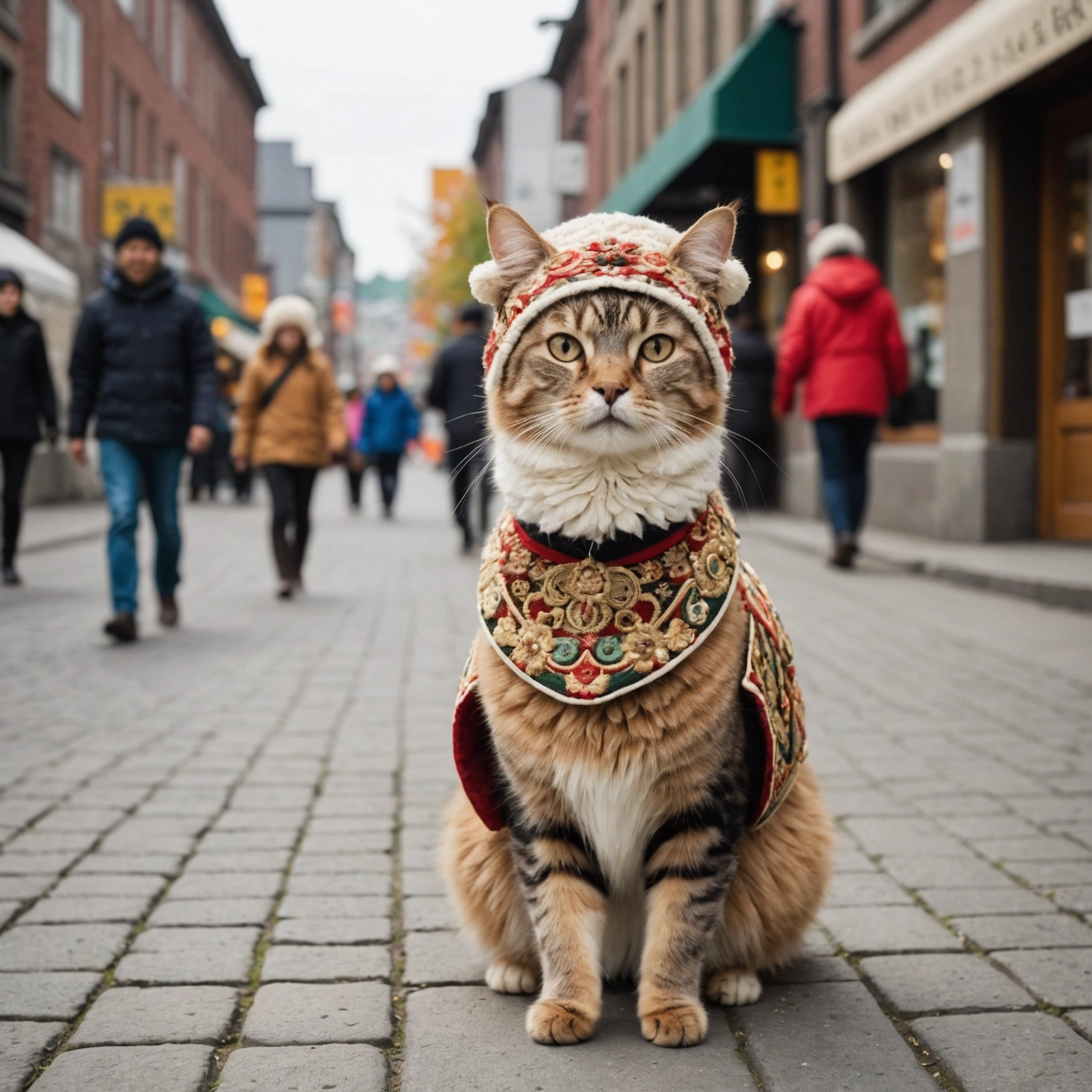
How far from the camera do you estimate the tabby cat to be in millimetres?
2385

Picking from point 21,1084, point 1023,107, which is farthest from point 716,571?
point 1023,107

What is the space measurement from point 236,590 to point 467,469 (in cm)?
403

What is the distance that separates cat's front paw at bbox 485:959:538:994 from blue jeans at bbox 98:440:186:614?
5.19 metres

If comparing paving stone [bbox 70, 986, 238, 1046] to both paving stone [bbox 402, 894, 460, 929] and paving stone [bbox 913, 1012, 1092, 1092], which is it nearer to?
paving stone [bbox 402, 894, 460, 929]

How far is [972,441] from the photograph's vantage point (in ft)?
35.1

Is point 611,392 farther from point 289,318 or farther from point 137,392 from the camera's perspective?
point 289,318

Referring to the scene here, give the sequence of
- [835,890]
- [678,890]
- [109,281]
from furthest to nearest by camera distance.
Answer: [109,281] → [835,890] → [678,890]

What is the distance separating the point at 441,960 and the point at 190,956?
54 cm

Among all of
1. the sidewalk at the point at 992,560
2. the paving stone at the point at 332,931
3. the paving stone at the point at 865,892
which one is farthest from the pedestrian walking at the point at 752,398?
the paving stone at the point at 332,931

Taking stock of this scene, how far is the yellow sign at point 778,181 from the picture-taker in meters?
15.2

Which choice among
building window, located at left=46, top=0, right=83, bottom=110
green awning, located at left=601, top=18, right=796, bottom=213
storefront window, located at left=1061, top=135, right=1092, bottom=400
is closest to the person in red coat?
storefront window, located at left=1061, top=135, right=1092, bottom=400

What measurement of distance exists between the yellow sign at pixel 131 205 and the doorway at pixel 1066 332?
60.9 ft

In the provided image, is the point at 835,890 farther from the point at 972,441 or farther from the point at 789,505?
the point at 789,505

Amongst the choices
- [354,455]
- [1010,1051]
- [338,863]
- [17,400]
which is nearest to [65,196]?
[354,455]
